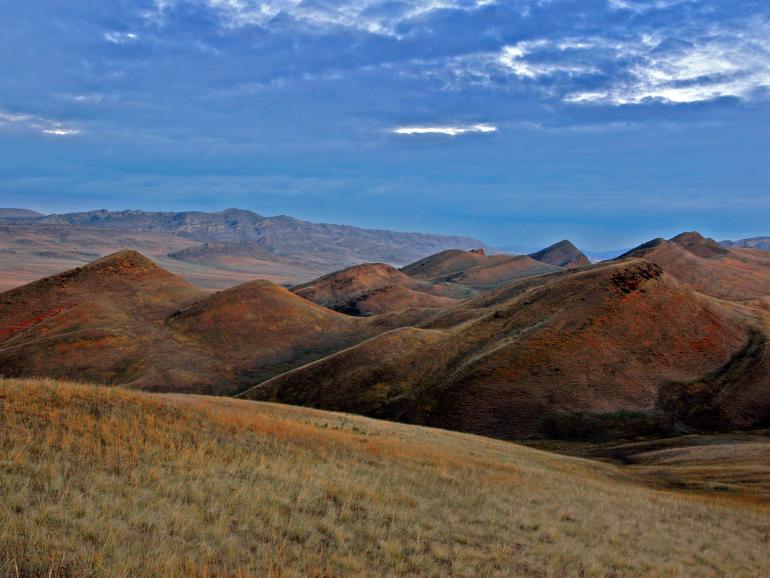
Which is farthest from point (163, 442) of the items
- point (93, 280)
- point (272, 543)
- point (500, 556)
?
point (93, 280)

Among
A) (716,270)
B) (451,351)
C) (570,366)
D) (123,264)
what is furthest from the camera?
(716,270)

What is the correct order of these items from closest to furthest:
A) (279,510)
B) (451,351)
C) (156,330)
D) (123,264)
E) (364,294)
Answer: (279,510), (451,351), (156,330), (123,264), (364,294)

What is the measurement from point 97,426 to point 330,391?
4900cm

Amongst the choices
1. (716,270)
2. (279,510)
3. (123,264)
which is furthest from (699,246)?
(279,510)

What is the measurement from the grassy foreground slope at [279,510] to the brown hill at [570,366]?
31099mm

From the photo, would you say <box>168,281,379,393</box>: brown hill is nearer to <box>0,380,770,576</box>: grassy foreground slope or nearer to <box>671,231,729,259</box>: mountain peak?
<box>0,380,770,576</box>: grassy foreground slope

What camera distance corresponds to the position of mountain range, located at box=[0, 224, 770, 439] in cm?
5175

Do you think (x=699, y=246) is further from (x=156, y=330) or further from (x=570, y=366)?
(x=156, y=330)

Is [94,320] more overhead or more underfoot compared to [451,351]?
more underfoot

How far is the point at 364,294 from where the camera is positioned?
521ft

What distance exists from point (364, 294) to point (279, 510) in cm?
14771

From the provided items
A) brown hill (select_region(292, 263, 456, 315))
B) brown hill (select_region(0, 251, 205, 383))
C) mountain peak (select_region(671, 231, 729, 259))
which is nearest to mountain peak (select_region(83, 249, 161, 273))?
brown hill (select_region(0, 251, 205, 383))

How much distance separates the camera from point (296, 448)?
669 inches

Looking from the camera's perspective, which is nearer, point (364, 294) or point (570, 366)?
point (570, 366)
